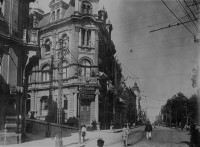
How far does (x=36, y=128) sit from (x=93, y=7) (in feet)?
63.2

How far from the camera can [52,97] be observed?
41.4 meters

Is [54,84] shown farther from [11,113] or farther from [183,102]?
[183,102]

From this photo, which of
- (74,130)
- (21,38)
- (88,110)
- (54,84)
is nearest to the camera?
(21,38)

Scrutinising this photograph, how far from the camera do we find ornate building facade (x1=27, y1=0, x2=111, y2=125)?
1529 inches

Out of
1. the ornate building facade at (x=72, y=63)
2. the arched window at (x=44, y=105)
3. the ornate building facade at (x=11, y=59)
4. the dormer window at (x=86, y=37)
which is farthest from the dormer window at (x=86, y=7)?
the ornate building facade at (x=11, y=59)

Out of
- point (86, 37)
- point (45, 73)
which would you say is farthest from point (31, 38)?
point (45, 73)

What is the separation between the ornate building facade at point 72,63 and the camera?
3884cm

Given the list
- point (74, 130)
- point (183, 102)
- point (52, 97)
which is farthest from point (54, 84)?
point (183, 102)

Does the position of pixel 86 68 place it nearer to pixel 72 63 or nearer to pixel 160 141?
pixel 72 63

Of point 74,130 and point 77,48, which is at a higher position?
point 77,48

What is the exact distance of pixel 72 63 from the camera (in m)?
Result: 39.8

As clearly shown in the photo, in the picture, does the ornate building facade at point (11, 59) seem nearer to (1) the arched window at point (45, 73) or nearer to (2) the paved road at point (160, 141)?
(2) the paved road at point (160, 141)

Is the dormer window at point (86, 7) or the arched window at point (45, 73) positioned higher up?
the dormer window at point (86, 7)

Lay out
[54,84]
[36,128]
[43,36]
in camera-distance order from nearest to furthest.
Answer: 1. [36,128]
2. [54,84]
3. [43,36]
